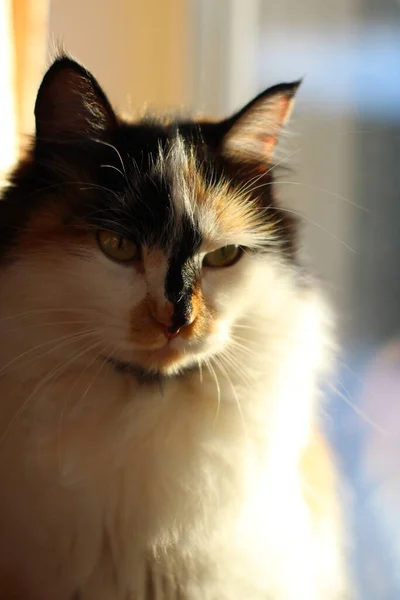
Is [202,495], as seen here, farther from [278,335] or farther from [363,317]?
[363,317]

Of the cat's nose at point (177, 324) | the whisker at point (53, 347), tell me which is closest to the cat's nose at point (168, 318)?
the cat's nose at point (177, 324)

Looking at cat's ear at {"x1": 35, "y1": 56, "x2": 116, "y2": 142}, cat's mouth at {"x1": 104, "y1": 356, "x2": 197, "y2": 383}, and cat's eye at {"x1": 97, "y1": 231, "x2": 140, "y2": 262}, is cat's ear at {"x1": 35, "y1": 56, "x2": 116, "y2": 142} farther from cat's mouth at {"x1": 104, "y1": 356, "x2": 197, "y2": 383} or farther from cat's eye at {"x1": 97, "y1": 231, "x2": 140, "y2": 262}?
cat's mouth at {"x1": 104, "y1": 356, "x2": 197, "y2": 383}

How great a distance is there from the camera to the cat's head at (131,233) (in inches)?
33.3

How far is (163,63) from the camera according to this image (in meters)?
1.94

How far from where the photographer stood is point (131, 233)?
0.87 metres

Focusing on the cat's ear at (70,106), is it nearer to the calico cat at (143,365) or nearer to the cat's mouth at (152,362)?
the calico cat at (143,365)

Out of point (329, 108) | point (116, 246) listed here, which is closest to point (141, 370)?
point (116, 246)

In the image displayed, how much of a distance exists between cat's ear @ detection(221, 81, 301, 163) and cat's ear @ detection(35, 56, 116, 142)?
18 cm

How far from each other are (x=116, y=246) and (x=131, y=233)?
3 centimetres

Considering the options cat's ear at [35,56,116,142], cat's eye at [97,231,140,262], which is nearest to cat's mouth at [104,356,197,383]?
cat's eye at [97,231,140,262]

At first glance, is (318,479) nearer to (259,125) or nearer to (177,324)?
(177,324)

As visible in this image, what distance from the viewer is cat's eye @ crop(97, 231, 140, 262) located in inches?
34.6

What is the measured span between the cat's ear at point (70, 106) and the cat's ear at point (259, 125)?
18 centimetres

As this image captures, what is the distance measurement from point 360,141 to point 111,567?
1.23m
